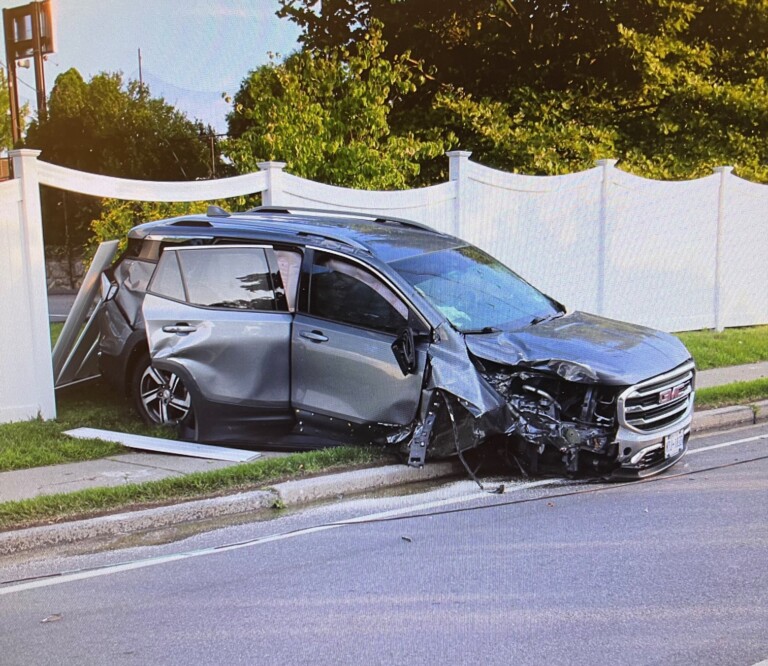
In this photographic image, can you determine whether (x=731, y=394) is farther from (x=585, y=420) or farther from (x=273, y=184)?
(x=273, y=184)

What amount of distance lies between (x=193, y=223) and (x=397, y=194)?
124 inches

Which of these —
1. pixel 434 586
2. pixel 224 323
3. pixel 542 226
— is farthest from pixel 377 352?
pixel 542 226

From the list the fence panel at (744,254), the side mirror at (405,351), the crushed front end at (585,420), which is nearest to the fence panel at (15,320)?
the side mirror at (405,351)

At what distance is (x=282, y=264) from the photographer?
23.5 feet

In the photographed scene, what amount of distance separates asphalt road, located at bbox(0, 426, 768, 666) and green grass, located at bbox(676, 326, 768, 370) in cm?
544

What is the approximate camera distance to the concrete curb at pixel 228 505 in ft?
17.3

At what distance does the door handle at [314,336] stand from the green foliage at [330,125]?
23.1ft

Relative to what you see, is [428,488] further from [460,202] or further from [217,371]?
[460,202]

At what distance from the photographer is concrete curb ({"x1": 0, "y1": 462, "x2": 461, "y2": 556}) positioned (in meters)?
5.26

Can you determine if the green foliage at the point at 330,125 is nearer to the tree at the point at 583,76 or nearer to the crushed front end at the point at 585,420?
the tree at the point at 583,76

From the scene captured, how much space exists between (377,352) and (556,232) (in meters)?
6.08

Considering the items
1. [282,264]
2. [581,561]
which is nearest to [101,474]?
[282,264]

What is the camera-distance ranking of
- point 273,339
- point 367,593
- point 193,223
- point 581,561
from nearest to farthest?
point 367,593 < point 581,561 < point 273,339 < point 193,223

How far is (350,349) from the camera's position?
6590 millimetres
